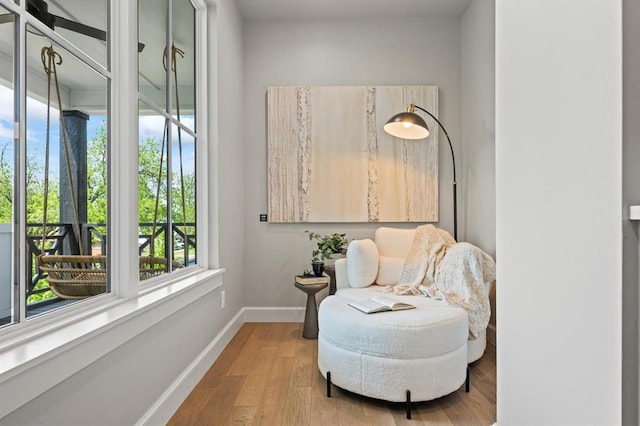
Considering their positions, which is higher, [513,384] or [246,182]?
[246,182]

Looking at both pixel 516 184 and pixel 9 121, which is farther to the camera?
pixel 516 184

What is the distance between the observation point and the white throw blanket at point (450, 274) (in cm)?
223

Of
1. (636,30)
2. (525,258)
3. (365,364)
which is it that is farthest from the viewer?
(365,364)

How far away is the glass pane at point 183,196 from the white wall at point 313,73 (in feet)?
3.33

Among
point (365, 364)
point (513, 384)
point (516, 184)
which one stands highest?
point (516, 184)

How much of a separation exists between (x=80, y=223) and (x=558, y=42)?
1628mm

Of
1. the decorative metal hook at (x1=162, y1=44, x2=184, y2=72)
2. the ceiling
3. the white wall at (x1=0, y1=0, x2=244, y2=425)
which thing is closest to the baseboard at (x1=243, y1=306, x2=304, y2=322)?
the white wall at (x1=0, y1=0, x2=244, y2=425)

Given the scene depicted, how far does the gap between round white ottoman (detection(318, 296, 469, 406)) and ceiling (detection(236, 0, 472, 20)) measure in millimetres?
2624

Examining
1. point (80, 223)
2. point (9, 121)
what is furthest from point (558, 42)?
point (80, 223)

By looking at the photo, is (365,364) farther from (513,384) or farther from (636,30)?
(636,30)

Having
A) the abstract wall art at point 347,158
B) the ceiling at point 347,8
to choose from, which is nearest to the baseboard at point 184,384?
the abstract wall art at point 347,158

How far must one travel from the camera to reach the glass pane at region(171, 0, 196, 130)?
7.17ft

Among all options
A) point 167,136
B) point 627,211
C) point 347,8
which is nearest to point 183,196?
point 167,136

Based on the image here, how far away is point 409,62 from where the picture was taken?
3.42 metres
